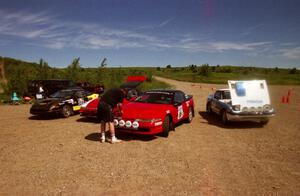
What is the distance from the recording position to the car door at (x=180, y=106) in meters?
9.38

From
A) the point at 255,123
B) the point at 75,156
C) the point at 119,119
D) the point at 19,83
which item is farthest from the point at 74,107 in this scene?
the point at 19,83

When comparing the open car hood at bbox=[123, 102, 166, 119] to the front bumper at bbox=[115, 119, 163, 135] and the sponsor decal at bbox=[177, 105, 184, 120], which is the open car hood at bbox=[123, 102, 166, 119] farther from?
the sponsor decal at bbox=[177, 105, 184, 120]

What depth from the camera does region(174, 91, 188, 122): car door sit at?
938 centimetres

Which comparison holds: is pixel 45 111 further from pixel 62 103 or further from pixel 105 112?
pixel 105 112

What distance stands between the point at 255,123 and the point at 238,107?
5.53 ft

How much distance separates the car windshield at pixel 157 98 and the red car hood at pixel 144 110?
0.41 meters

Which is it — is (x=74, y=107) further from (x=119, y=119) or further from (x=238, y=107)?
(x=238, y=107)

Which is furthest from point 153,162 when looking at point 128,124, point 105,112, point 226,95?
point 226,95

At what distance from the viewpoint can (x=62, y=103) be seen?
1207cm

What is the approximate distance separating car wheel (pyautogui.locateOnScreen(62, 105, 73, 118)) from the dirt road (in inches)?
94.3

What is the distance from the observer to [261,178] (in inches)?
205

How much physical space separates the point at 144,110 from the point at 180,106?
1.87 metres

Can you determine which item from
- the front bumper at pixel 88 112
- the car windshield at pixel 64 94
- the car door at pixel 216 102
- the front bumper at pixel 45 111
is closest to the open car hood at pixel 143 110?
the front bumper at pixel 88 112

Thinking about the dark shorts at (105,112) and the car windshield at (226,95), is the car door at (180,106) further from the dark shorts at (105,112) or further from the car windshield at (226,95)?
the dark shorts at (105,112)
